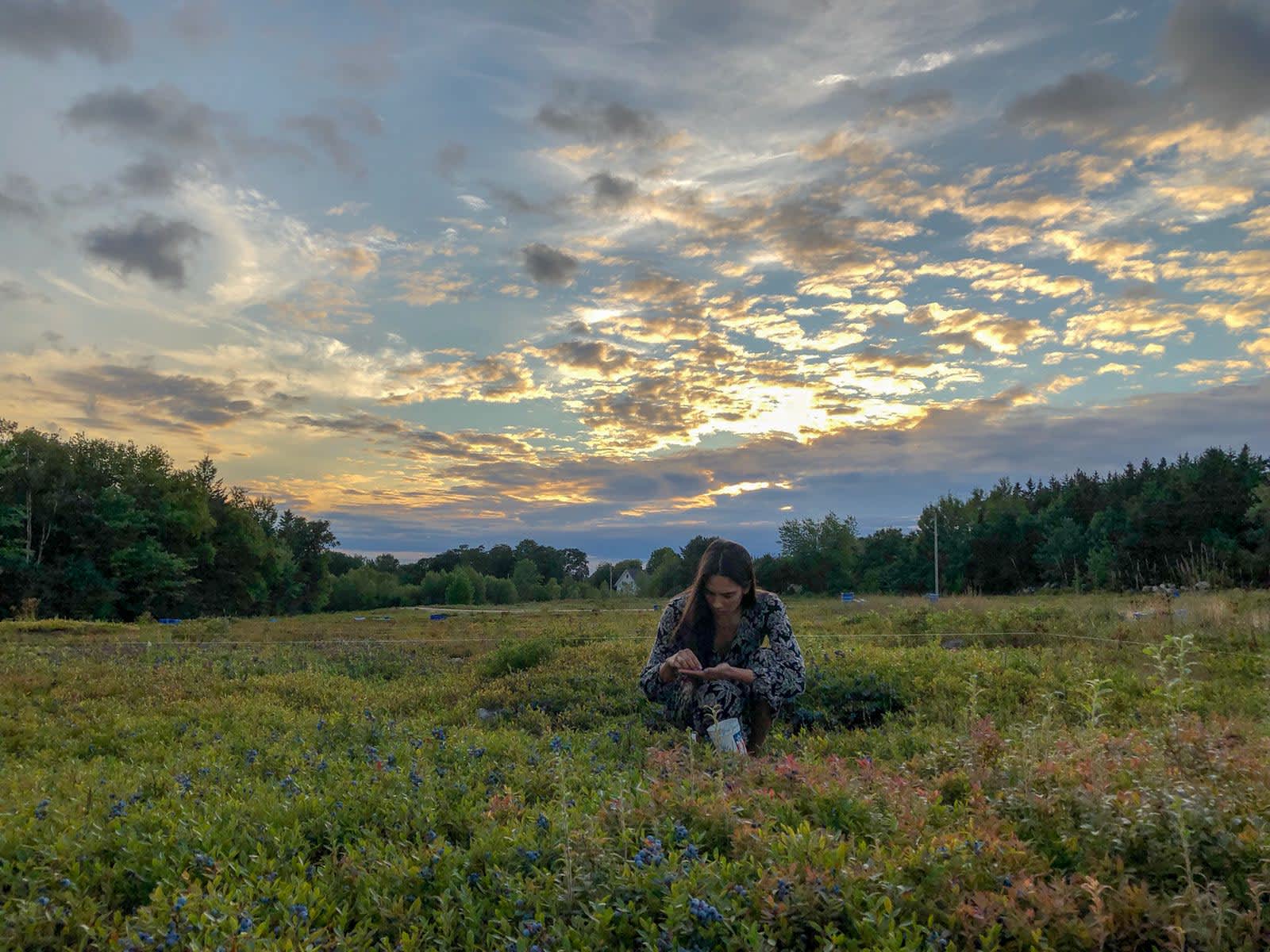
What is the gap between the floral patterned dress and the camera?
6570mm

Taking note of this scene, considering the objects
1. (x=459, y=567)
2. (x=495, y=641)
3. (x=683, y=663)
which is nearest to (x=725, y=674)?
(x=683, y=663)

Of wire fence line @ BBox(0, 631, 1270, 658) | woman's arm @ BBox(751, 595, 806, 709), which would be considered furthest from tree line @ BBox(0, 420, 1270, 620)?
woman's arm @ BBox(751, 595, 806, 709)

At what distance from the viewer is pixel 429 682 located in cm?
1170

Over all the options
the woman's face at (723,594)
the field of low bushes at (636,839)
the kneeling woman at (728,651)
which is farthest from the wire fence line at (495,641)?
the woman's face at (723,594)

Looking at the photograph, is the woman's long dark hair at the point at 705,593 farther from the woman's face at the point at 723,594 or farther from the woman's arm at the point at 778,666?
the woman's arm at the point at 778,666

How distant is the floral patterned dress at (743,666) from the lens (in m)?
6.57

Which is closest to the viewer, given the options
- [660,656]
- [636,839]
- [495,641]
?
[636,839]

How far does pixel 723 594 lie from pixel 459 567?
7119 centimetres

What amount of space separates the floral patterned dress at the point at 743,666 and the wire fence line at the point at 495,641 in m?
6.64

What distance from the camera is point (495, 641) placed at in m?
17.0

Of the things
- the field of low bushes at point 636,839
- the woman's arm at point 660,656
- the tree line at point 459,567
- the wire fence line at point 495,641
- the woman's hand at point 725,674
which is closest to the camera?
the field of low bushes at point 636,839

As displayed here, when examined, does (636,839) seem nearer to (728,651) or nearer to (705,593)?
(705,593)

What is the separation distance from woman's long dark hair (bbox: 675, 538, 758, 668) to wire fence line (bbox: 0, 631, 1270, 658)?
22.7 feet

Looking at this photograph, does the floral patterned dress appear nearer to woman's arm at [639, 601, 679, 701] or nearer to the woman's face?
woman's arm at [639, 601, 679, 701]
